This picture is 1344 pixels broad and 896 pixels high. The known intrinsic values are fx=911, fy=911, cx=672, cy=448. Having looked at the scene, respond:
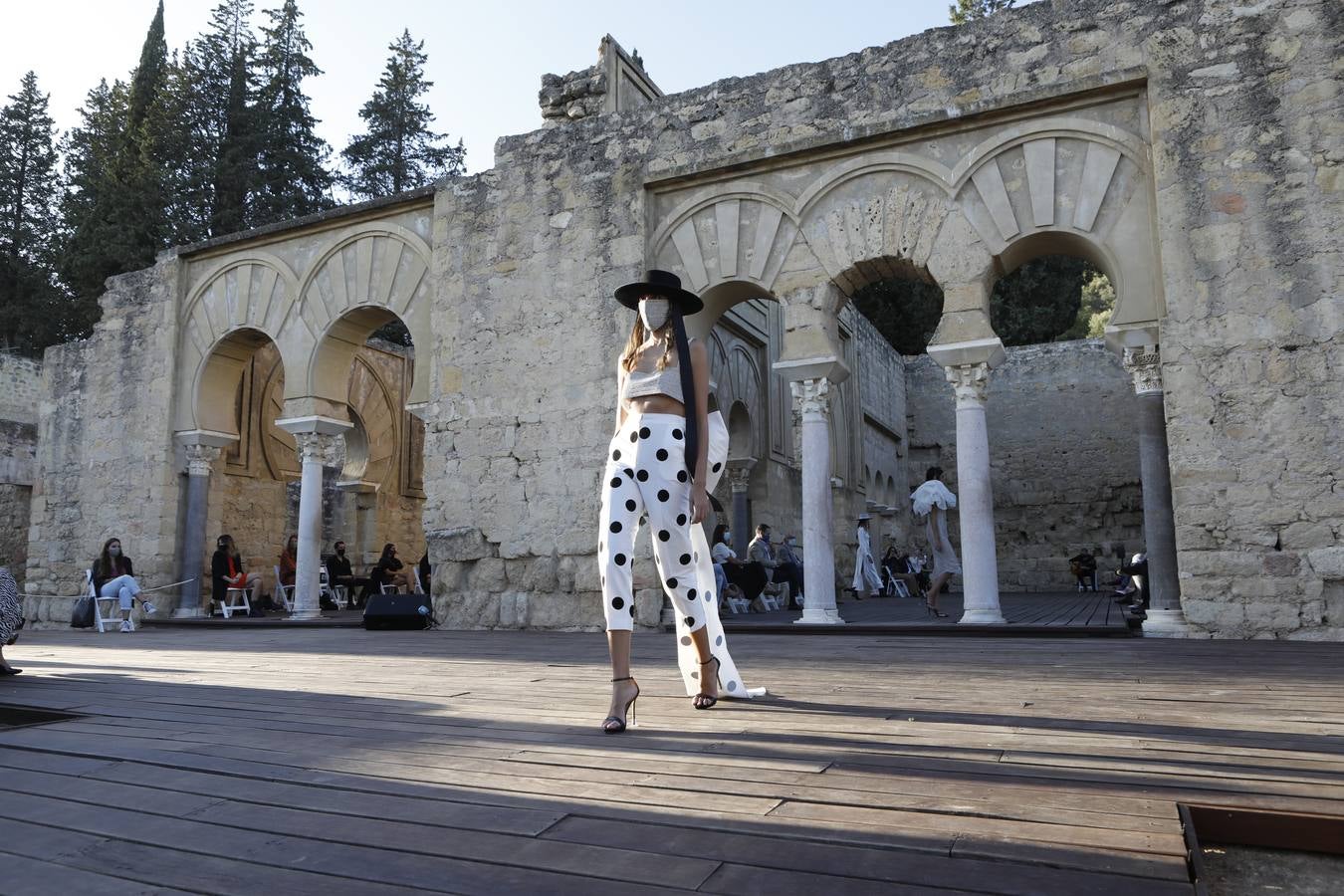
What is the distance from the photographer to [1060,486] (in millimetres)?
20312

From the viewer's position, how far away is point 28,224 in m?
27.9

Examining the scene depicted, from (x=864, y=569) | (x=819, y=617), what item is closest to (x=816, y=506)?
(x=819, y=617)

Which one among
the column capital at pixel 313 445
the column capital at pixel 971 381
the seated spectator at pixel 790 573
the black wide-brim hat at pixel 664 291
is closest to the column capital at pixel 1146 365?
the column capital at pixel 971 381

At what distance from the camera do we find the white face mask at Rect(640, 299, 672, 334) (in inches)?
136

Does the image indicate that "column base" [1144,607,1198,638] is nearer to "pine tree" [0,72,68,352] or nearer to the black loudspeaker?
the black loudspeaker

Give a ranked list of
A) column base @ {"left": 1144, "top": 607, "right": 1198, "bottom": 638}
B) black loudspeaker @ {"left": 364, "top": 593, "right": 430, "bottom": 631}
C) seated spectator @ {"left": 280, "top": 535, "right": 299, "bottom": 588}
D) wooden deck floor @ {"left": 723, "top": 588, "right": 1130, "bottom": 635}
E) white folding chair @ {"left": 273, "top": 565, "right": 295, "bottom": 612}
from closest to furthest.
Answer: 1. column base @ {"left": 1144, "top": 607, "right": 1198, "bottom": 638}
2. wooden deck floor @ {"left": 723, "top": 588, "right": 1130, "bottom": 635}
3. black loudspeaker @ {"left": 364, "top": 593, "right": 430, "bottom": 631}
4. white folding chair @ {"left": 273, "top": 565, "right": 295, "bottom": 612}
5. seated spectator @ {"left": 280, "top": 535, "right": 299, "bottom": 588}

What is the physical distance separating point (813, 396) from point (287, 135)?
81.6 feet

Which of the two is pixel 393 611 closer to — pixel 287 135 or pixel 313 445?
pixel 313 445

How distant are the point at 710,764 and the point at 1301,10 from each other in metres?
7.53

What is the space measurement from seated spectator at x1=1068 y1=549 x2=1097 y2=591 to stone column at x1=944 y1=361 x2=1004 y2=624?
12.2 m

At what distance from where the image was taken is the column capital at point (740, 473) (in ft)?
49.5

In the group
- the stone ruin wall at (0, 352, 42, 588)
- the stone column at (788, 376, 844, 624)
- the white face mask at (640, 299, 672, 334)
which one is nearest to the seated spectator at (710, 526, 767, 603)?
the stone column at (788, 376, 844, 624)

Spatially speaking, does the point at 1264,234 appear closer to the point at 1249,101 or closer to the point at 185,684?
the point at 1249,101

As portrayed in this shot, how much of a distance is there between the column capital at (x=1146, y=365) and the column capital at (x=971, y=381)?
109 cm
